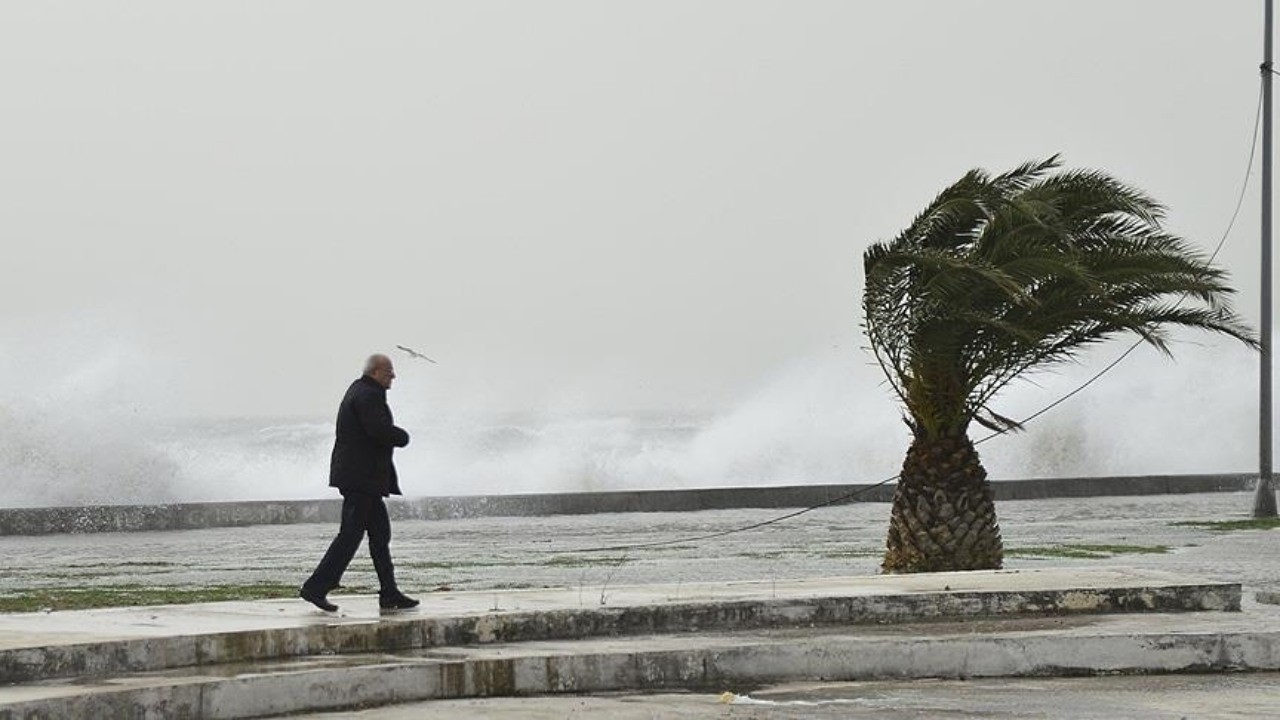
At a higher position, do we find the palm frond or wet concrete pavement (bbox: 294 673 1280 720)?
the palm frond

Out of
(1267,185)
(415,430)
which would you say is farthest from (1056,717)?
(415,430)

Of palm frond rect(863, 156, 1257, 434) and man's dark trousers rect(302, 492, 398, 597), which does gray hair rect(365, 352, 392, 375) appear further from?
palm frond rect(863, 156, 1257, 434)

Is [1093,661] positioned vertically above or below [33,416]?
below

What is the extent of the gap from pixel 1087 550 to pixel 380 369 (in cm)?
1291

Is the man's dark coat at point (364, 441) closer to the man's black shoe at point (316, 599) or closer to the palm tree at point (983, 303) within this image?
the man's black shoe at point (316, 599)

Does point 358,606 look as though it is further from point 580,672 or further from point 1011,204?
point 1011,204

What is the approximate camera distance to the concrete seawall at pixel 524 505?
32.3 m

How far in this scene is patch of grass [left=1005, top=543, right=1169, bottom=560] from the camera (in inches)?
828

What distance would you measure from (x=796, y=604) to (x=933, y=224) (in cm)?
586

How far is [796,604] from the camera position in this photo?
36.5ft

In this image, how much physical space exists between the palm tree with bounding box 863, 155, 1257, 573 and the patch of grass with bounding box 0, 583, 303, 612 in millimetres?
5421

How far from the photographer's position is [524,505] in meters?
37.0

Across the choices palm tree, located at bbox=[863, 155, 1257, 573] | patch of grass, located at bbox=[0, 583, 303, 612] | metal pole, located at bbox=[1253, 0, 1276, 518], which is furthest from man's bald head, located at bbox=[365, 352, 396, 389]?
metal pole, located at bbox=[1253, 0, 1276, 518]

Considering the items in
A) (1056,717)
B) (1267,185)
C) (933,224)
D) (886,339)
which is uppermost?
(1267,185)
